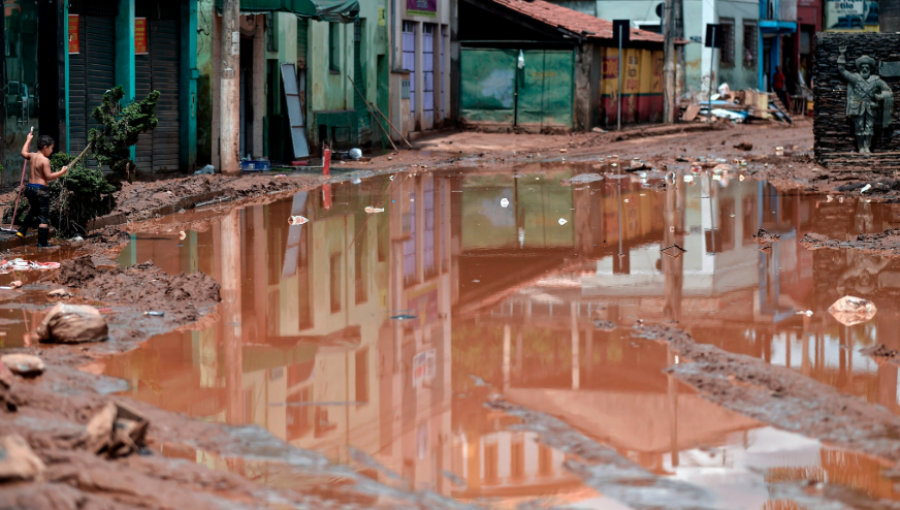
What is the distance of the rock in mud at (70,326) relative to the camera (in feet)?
23.8

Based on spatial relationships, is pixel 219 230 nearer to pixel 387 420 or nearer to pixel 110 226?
pixel 110 226

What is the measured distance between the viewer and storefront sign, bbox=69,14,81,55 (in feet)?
52.7

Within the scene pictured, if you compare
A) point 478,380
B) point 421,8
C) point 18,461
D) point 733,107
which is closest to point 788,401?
point 478,380

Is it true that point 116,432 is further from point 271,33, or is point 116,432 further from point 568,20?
point 568,20

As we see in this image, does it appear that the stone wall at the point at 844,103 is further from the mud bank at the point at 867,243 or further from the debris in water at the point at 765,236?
the debris in water at the point at 765,236

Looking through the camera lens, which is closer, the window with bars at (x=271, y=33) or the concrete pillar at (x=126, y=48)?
the concrete pillar at (x=126, y=48)

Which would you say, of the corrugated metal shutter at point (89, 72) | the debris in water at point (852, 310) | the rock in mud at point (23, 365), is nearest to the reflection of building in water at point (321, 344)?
the rock in mud at point (23, 365)

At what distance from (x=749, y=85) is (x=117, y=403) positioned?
132 feet

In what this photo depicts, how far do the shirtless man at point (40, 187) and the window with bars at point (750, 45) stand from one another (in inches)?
1393

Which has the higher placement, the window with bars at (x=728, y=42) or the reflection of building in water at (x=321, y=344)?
the window with bars at (x=728, y=42)

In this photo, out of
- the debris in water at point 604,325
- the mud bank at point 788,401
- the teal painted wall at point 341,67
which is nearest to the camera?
the mud bank at point 788,401

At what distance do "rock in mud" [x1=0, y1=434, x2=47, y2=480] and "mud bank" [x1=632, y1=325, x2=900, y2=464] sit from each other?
3629 millimetres

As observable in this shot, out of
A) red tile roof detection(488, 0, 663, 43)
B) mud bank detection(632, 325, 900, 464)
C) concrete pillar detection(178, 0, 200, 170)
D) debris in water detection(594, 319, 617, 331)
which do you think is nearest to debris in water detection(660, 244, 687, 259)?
debris in water detection(594, 319, 617, 331)

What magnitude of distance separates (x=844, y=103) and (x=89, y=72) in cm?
1226
